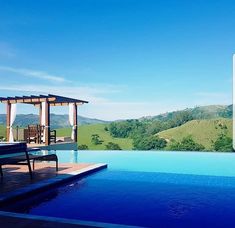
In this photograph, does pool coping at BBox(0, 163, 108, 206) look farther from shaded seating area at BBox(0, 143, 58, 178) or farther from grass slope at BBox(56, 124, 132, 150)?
grass slope at BBox(56, 124, 132, 150)

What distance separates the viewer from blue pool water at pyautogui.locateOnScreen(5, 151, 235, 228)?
17.4 feet

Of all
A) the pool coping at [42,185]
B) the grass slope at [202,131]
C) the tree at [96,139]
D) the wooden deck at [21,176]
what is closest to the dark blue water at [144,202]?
the pool coping at [42,185]

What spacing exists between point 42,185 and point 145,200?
214 cm

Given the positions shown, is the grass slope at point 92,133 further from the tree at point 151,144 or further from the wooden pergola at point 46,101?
the wooden pergola at point 46,101

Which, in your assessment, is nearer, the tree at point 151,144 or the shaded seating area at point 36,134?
the shaded seating area at point 36,134

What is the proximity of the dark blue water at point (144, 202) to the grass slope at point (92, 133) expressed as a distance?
81.9ft

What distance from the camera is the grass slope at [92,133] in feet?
114

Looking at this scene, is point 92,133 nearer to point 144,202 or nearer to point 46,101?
point 46,101

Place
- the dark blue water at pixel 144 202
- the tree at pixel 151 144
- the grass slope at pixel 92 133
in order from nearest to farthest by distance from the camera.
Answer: the dark blue water at pixel 144 202
the tree at pixel 151 144
the grass slope at pixel 92 133

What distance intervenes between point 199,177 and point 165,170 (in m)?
1.57

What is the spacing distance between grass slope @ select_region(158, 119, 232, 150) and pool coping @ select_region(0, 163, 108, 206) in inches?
1064

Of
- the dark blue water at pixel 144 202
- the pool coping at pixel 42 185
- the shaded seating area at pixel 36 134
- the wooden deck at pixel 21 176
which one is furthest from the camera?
the shaded seating area at pixel 36 134

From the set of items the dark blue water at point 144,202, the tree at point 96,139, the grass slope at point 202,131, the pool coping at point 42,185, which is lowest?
the dark blue water at point 144,202

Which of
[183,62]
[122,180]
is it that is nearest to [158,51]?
[183,62]
